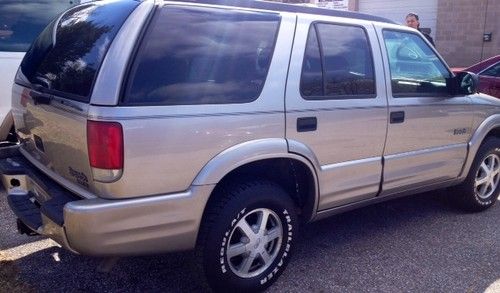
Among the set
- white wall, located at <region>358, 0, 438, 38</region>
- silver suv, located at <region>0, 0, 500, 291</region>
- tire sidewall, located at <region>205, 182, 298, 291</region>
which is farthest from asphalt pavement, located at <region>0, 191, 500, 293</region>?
white wall, located at <region>358, 0, 438, 38</region>

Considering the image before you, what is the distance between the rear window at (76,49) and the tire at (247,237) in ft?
3.24

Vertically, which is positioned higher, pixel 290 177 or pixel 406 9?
pixel 406 9

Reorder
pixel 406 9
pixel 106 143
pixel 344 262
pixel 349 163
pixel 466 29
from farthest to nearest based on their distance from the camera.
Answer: pixel 406 9, pixel 466 29, pixel 344 262, pixel 349 163, pixel 106 143

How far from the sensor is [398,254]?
3.87 metres

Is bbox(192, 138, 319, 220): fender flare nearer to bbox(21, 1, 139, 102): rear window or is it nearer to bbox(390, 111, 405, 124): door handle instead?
bbox(21, 1, 139, 102): rear window

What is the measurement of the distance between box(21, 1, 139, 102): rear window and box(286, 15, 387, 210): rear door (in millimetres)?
1106

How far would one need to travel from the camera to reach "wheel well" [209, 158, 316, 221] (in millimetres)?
3133

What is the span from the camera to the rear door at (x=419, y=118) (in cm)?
380

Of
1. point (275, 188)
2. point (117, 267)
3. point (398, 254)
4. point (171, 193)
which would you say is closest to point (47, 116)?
point (171, 193)

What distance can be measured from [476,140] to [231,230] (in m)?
2.67

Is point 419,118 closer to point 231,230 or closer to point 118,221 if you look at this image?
point 231,230

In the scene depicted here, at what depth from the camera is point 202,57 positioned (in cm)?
280

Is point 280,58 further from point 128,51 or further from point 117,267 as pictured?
point 117,267

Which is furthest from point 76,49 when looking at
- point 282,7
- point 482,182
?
point 482,182
